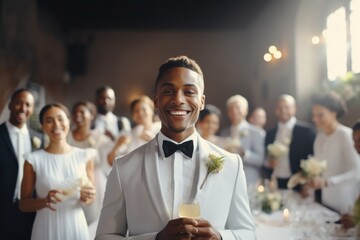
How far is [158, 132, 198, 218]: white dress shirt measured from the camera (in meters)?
1.36

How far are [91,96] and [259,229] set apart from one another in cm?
809

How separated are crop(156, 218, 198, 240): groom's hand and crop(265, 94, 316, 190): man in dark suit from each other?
2997mm

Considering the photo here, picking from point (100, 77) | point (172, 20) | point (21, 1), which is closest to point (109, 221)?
point (21, 1)

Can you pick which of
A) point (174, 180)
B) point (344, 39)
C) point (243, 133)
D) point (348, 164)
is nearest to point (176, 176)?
point (174, 180)

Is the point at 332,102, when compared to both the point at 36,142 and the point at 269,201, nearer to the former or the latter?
the point at 269,201

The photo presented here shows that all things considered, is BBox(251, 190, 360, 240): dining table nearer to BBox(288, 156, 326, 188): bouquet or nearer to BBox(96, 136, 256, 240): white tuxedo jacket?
BBox(288, 156, 326, 188): bouquet

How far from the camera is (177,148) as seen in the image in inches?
54.2

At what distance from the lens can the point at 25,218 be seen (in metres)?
2.27

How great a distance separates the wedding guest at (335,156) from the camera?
2773mm

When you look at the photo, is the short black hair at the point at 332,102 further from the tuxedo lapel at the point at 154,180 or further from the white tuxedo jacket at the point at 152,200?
the tuxedo lapel at the point at 154,180

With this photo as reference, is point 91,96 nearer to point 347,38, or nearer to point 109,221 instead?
point 347,38

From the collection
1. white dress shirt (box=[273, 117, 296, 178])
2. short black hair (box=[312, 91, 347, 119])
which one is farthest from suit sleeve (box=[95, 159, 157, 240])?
white dress shirt (box=[273, 117, 296, 178])

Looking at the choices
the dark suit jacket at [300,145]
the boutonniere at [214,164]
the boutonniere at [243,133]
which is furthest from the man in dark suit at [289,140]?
the boutonniere at [214,164]

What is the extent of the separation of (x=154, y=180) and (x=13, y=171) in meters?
1.35
